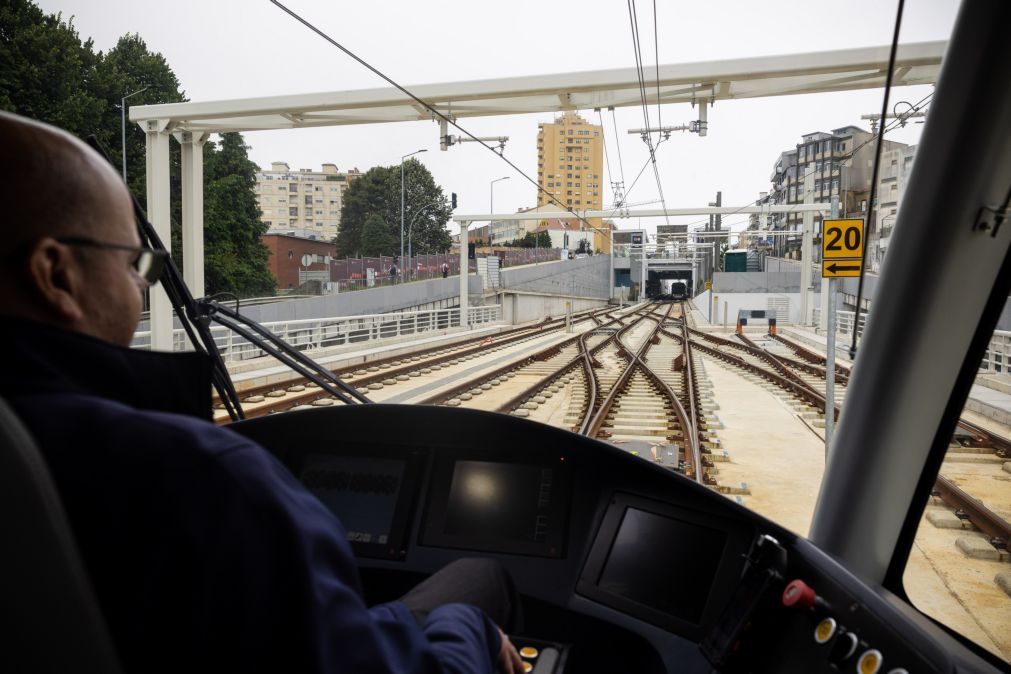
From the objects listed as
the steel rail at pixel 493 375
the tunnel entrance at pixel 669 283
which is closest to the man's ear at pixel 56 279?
the steel rail at pixel 493 375

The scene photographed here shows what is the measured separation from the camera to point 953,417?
218cm

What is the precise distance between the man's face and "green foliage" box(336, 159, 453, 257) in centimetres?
701

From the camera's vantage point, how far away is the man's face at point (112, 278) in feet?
3.53

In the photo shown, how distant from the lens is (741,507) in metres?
2.16

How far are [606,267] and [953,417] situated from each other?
6614 centimetres

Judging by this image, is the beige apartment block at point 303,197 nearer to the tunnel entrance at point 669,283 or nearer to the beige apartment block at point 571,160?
the beige apartment block at point 571,160

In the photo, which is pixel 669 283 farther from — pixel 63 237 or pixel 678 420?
pixel 63 237

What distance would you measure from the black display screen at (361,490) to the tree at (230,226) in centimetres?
337

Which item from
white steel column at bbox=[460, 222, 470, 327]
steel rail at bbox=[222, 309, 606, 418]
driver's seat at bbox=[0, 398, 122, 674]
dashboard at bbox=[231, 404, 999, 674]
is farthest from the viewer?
white steel column at bbox=[460, 222, 470, 327]

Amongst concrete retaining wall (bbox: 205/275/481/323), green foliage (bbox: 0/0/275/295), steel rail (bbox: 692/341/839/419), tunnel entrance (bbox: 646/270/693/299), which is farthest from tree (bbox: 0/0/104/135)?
tunnel entrance (bbox: 646/270/693/299)

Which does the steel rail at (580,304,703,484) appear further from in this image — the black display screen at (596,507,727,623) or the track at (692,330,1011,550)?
the black display screen at (596,507,727,623)

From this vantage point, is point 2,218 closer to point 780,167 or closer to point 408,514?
point 408,514

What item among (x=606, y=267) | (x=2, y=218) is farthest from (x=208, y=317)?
(x=606, y=267)

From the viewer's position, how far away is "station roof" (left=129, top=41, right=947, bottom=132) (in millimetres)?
8000
